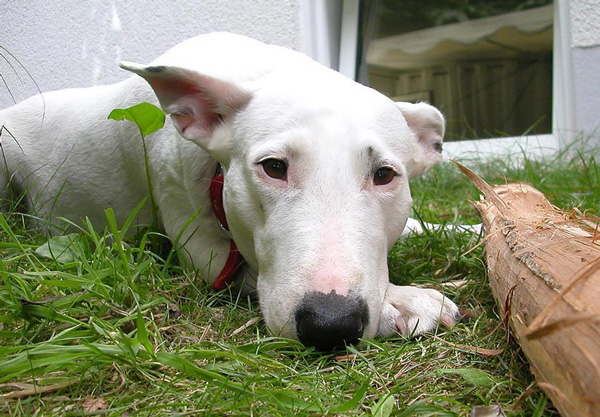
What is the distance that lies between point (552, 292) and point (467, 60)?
5509 millimetres

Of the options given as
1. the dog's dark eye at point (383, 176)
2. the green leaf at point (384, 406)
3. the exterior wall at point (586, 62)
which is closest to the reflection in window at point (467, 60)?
the exterior wall at point (586, 62)

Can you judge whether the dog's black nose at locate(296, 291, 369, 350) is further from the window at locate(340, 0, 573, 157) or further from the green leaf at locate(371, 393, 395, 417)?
→ the window at locate(340, 0, 573, 157)

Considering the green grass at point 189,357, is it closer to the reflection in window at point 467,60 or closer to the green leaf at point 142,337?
the green leaf at point 142,337

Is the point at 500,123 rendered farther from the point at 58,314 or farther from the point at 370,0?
the point at 58,314

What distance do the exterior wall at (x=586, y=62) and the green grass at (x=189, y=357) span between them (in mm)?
3633

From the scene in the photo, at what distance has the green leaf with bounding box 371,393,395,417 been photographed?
1.33m

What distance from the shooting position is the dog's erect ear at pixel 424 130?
8.18ft

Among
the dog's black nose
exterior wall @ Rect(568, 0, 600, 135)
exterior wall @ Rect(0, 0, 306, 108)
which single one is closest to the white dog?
the dog's black nose

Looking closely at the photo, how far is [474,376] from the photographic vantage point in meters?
1.53

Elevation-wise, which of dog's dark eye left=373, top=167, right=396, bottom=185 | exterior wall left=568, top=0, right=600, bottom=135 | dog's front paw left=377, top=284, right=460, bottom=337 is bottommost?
dog's front paw left=377, top=284, right=460, bottom=337

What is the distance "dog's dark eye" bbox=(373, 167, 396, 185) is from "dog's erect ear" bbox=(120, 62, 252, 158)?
552 millimetres

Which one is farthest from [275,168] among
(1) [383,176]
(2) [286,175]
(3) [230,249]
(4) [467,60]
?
(4) [467,60]

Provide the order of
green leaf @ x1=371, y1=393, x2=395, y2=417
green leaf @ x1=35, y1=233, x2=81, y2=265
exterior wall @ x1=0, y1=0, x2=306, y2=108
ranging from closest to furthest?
green leaf @ x1=371, y1=393, x2=395, y2=417 < green leaf @ x1=35, y1=233, x2=81, y2=265 < exterior wall @ x1=0, y1=0, x2=306, y2=108

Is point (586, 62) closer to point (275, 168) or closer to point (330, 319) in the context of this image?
point (275, 168)
